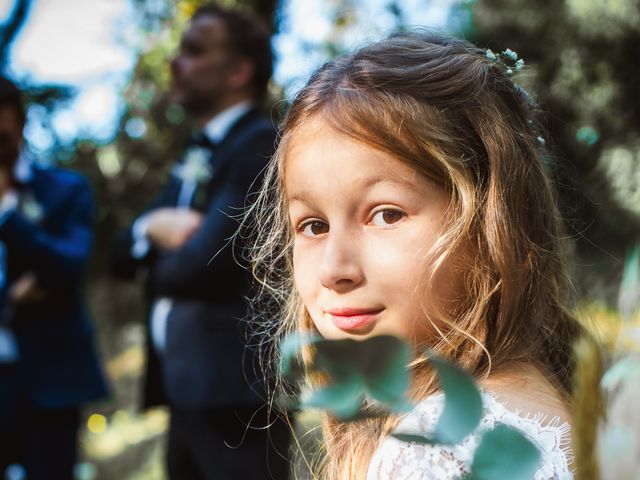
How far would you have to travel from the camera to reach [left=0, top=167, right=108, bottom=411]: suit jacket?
3057 millimetres

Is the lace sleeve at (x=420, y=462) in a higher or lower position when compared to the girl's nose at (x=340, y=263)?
lower

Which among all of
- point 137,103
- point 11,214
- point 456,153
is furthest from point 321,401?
point 137,103

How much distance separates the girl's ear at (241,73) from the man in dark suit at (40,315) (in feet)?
2.89

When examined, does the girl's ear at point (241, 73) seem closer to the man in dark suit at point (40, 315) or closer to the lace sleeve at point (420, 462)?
the man in dark suit at point (40, 315)

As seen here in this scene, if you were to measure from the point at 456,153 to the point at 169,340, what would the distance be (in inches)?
67.2

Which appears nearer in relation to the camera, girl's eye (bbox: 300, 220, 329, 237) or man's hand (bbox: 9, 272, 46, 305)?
girl's eye (bbox: 300, 220, 329, 237)

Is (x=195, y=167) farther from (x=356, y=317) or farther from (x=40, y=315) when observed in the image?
(x=356, y=317)

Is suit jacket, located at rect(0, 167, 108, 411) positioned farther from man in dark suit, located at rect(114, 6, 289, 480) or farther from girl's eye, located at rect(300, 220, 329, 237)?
girl's eye, located at rect(300, 220, 329, 237)

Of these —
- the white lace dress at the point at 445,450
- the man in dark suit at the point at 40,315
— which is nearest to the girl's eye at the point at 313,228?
the white lace dress at the point at 445,450

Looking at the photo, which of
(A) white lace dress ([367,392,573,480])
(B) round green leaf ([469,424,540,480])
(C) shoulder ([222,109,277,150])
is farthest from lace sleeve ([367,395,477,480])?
(C) shoulder ([222,109,277,150])

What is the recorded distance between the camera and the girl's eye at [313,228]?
4.17 feet

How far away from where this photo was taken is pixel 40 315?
3.17 meters

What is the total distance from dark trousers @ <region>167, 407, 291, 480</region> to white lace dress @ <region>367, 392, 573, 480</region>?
1675 millimetres

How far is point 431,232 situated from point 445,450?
15.0 inches
